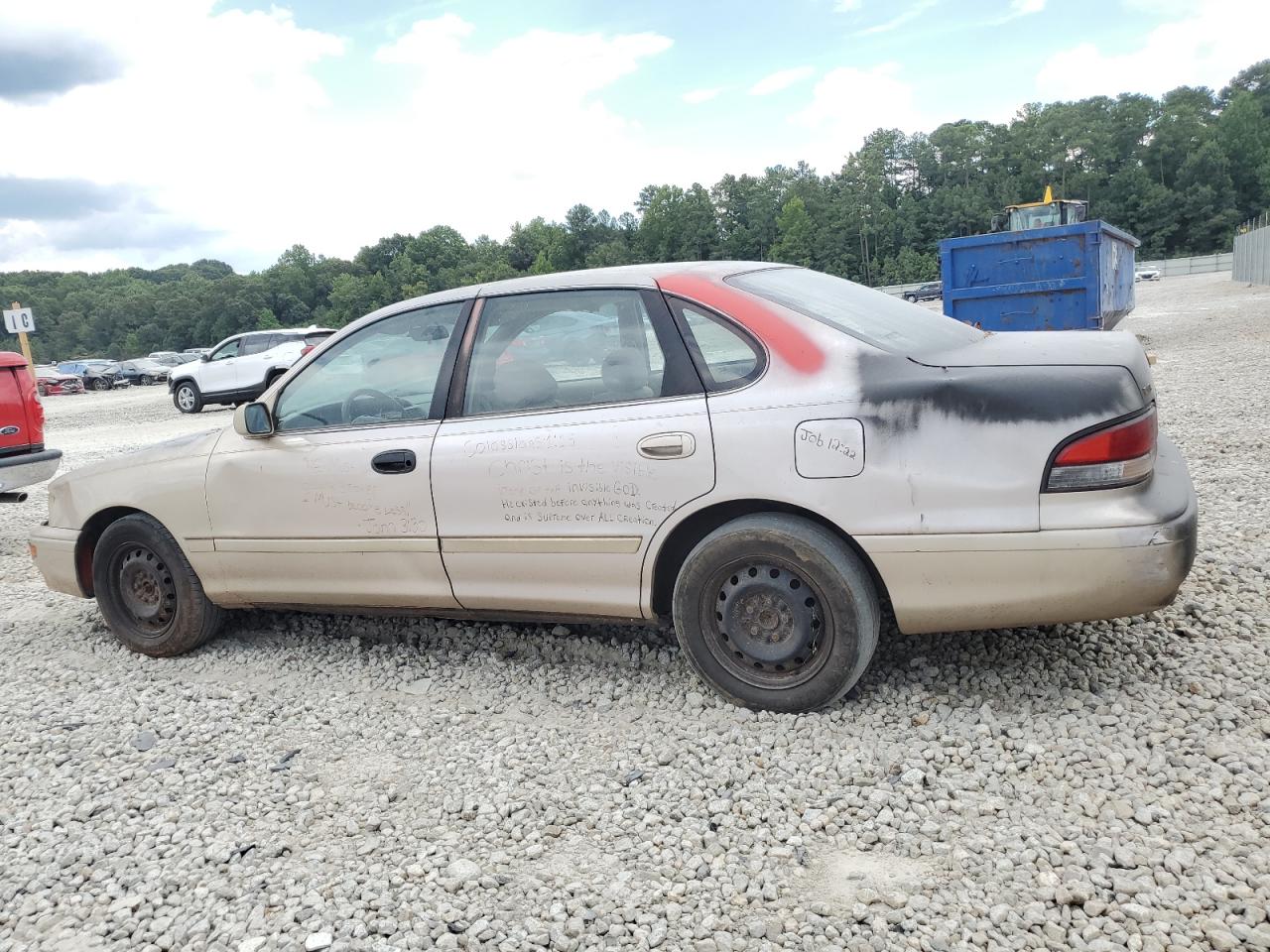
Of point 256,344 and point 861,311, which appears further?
point 256,344

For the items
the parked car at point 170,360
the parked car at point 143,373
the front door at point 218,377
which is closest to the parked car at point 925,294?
the parked car at point 170,360

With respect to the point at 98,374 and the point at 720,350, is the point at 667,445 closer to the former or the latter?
the point at 720,350

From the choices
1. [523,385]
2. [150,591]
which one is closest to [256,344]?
[150,591]

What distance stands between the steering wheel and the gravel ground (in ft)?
3.64

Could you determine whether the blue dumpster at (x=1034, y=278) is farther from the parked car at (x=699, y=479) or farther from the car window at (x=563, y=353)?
the car window at (x=563, y=353)

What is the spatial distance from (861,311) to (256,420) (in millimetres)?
2517

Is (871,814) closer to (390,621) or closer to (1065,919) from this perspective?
(1065,919)

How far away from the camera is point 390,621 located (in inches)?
192

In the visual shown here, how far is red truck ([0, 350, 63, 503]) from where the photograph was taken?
7074 millimetres

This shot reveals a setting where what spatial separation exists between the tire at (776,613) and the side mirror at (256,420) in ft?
6.39

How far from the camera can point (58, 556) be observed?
4844 mm

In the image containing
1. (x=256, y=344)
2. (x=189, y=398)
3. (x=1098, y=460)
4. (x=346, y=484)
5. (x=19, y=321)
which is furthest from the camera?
(x=256, y=344)

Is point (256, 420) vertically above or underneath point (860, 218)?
underneath

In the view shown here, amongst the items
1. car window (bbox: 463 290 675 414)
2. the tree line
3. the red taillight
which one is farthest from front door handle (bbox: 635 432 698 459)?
the tree line
